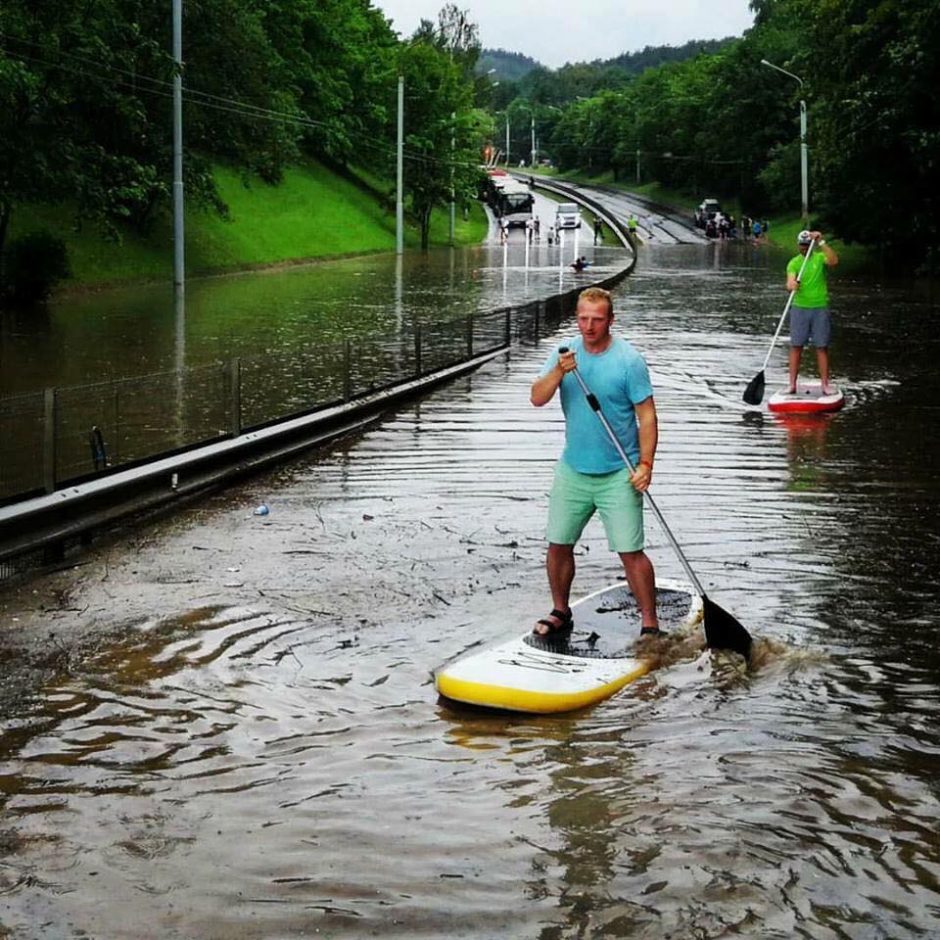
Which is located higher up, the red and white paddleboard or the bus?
the bus

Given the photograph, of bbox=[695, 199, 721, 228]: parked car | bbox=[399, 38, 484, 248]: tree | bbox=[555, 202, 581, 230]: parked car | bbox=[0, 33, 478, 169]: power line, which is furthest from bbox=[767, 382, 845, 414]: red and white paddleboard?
bbox=[695, 199, 721, 228]: parked car

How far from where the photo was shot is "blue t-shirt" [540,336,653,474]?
7.79m

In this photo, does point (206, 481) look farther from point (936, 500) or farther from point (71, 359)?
point (71, 359)

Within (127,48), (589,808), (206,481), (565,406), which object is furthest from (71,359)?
(127,48)

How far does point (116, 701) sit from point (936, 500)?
7.25 meters

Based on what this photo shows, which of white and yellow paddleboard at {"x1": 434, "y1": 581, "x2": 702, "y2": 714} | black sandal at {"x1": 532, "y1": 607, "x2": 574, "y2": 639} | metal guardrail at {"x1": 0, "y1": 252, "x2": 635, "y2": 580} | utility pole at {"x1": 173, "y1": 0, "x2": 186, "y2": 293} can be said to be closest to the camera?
white and yellow paddleboard at {"x1": 434, "y1": 581, "x2": 702, "y2": 714}

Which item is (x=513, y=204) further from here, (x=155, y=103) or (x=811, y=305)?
(x=811, y=305)

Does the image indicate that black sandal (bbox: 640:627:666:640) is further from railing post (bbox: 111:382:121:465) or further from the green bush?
the green bush

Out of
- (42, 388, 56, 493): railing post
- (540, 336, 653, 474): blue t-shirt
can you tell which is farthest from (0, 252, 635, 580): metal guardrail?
(540, 336, 653, 474): blue t-shirt

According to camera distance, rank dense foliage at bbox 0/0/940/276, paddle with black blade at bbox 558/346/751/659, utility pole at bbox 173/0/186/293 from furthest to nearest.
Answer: utility pole at bbox 173/0/186/293
dense foliage at bbox 0/0/940/276
paddle with black blade at bbox 558/346/751/659

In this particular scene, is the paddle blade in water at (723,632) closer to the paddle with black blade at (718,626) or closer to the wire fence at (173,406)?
the paddle with black blade at (718,626)

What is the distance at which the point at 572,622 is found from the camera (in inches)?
316

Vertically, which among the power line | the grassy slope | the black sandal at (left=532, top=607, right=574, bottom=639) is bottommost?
the black sandal at (left=532, top=607, right=574, bottom=639)

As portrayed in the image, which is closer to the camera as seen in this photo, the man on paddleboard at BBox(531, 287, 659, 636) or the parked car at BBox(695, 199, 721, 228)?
the man on paddleboard at BBox(531, 287, 659, 636)
